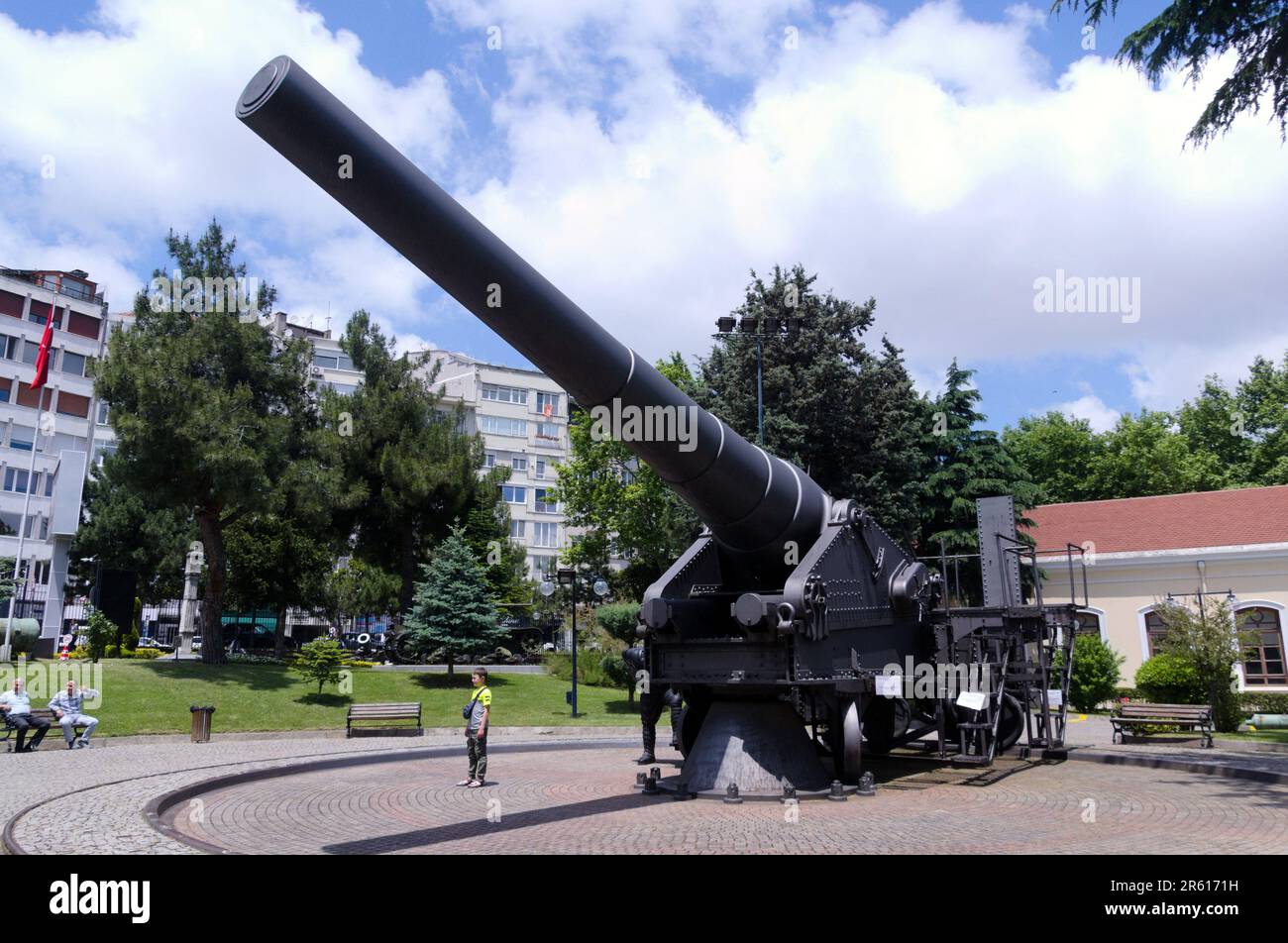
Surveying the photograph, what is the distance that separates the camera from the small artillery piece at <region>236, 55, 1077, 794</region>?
5.63m

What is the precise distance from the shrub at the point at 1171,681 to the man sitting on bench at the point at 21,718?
72.8ft

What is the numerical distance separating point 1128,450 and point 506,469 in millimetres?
29733

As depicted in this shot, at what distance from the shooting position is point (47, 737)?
1731 centimetres

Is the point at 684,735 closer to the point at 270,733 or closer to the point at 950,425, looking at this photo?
the point at 270,733

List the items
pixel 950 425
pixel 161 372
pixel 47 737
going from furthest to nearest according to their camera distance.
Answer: pixel 950 425, pixel 161 372, pixel 47 737

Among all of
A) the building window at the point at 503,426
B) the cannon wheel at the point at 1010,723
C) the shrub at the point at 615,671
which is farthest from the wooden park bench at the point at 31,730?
the building window at the point at 503,426

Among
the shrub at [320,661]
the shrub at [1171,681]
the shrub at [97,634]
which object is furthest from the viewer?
the shrub at [97,634]

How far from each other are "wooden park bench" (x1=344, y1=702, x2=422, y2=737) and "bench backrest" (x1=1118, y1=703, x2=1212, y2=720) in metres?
13.5

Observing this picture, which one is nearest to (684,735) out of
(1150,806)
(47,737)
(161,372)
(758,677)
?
(758,677)

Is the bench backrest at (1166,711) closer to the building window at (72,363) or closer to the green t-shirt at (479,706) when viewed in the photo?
the green t-shirt at (479,706)

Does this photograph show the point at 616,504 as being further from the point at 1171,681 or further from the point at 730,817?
the point at 730,817

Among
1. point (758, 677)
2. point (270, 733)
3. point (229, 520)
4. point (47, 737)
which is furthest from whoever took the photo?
point (229, 520)

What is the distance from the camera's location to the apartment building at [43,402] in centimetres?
4375

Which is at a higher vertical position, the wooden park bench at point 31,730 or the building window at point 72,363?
the building window at point 72,363
